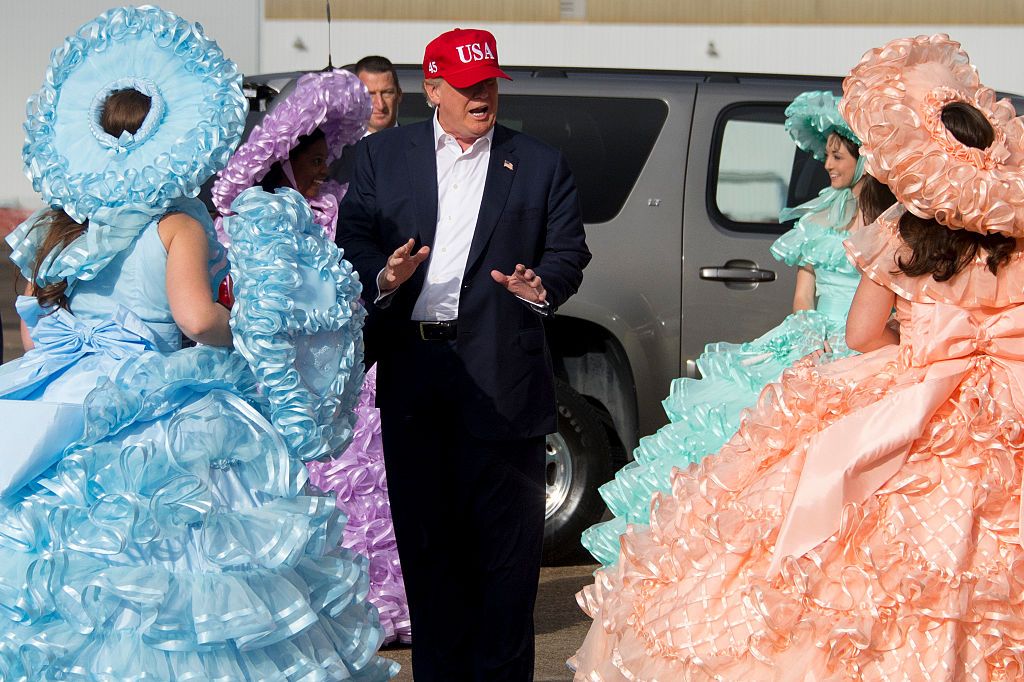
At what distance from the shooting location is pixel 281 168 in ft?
17.0

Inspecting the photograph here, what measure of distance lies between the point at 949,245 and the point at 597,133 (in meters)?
3.33

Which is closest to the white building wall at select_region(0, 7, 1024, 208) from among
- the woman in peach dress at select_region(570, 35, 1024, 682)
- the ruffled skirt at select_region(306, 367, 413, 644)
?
the ruffled skirt at select_region(306, 367, 413, 644)

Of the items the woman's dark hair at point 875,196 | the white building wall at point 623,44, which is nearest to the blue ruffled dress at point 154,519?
the woman's dark hair at point 875,196

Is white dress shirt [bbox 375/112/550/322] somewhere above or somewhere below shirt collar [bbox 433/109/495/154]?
below

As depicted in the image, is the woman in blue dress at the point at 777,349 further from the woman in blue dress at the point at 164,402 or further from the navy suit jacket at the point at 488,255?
the woman in blue dress at the point at 164,402

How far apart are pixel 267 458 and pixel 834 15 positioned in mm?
7865

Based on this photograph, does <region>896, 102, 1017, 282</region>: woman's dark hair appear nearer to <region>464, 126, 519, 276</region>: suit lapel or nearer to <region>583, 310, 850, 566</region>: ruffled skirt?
<region>464, 126, 519, 276</region>: suit lapel

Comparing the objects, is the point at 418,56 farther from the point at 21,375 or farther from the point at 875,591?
the point at 875,591

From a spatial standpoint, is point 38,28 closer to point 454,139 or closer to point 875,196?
point 454,139

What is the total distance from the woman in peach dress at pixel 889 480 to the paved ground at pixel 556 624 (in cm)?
154

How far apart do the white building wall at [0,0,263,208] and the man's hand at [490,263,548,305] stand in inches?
138

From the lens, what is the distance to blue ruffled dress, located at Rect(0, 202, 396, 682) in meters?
3.41

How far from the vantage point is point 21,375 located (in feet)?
12.4

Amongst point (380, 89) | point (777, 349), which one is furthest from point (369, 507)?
point (380, 89)
